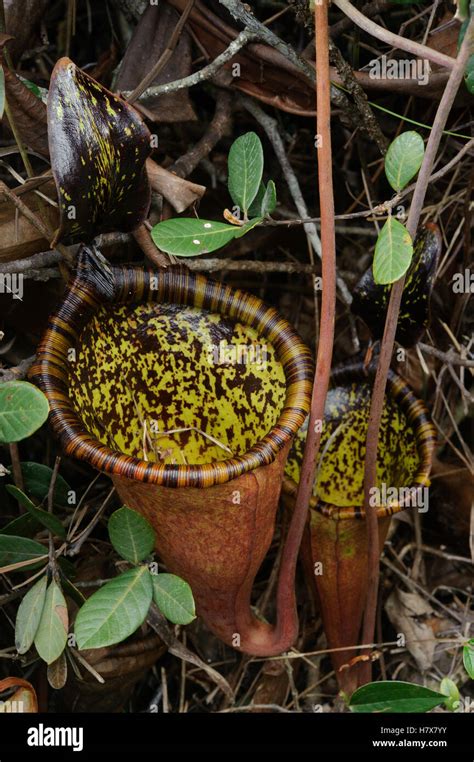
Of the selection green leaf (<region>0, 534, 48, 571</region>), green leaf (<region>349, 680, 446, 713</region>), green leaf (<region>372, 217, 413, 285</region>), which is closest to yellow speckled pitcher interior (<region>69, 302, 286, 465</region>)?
green leaf (<region>0, 534, 48, 571</region>)

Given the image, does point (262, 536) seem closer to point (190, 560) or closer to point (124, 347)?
point (190, 560)

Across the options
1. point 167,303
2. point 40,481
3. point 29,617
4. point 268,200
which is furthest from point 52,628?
point 268,200

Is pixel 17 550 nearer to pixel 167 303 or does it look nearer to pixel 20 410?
pixel 20 410

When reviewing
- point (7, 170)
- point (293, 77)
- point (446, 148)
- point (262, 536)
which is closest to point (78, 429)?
point (262, 536)

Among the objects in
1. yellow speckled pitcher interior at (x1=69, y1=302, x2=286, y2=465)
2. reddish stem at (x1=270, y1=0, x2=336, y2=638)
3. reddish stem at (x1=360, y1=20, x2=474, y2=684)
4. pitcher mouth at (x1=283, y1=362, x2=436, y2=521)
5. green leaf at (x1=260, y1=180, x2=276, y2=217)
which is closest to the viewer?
reddish stem at (x1=360, y1=20, x2=474, y2=684)

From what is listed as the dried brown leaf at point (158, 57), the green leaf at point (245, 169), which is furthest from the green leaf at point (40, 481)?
the dried brown leaf at point (158, 57)

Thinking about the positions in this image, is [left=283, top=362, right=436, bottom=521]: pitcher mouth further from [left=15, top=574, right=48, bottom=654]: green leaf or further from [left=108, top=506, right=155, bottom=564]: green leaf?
[left=15, top=574, right=48, bottom=654]: green leaf

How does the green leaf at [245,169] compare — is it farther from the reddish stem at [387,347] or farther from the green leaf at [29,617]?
the green leaf at [29,617]
